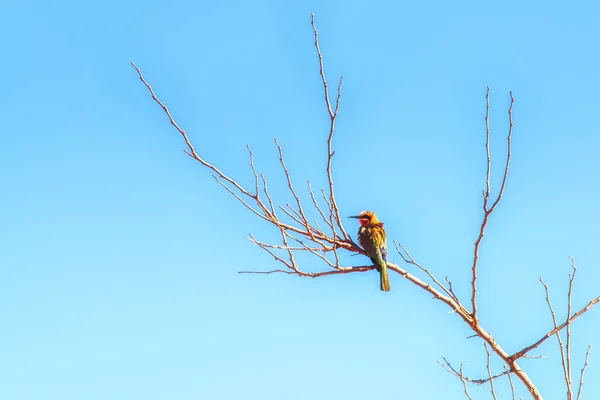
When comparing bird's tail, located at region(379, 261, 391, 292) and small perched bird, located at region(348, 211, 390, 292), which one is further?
bird's tail, located at region(379, 261, 391, 292)

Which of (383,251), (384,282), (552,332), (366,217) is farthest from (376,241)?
(552,332)

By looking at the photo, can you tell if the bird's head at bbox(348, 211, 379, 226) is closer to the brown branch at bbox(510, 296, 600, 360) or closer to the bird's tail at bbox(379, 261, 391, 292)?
the bird's tail at bbox(379, 261, 391, 292)

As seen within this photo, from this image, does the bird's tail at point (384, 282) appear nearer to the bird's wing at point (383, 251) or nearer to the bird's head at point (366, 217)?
the bird's wing at point (383, 251)

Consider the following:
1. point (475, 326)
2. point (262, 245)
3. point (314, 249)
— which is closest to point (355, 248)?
point (314, 249)

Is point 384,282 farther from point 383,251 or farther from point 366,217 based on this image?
point 366,217

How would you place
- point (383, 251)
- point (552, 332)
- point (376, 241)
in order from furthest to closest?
point (376, 241), point (383, 251), point (552, 332)

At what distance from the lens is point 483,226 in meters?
2.89

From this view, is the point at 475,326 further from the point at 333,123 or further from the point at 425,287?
the point at 333,123

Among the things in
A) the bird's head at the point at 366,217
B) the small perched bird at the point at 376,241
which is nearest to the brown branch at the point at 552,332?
the small perched bird at the point at 376,241

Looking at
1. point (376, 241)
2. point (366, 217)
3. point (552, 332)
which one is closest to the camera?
point (552, 332)

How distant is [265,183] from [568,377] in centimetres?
174

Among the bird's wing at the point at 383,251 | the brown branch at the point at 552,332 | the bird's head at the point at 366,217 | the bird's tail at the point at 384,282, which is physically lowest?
the brown branch at the point at 552,332

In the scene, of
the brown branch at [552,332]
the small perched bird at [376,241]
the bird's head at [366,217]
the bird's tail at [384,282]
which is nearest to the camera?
the brown branch at [552,332]

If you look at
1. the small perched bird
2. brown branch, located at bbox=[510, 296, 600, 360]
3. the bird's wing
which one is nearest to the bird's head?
the small perched bird
